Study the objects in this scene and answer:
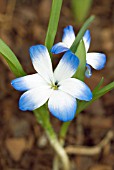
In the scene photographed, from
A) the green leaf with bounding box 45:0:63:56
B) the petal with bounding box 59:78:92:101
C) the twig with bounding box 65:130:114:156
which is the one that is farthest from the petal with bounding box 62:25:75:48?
the twig with bounding box 65:130:114:156

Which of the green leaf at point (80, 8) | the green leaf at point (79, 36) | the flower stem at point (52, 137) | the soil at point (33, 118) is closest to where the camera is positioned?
the green leaf at point (79, 36)

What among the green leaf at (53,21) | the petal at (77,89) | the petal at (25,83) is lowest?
the petal at (77,89)

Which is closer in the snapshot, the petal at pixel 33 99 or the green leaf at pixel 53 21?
the petal at pixel 33 99

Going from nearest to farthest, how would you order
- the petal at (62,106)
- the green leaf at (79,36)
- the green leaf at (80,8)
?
the petal at (62,106) → the green leaf at (79,36) → the green leaf at (80,8)

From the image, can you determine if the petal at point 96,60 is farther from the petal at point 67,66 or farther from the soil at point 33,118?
the soil at point 33,118

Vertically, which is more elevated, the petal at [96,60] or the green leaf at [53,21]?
the green leaf at [53,21]

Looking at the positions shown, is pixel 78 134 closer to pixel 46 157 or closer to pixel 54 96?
pixel 46 157

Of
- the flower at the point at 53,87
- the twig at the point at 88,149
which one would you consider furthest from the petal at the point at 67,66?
the twig at the point at 88,149
